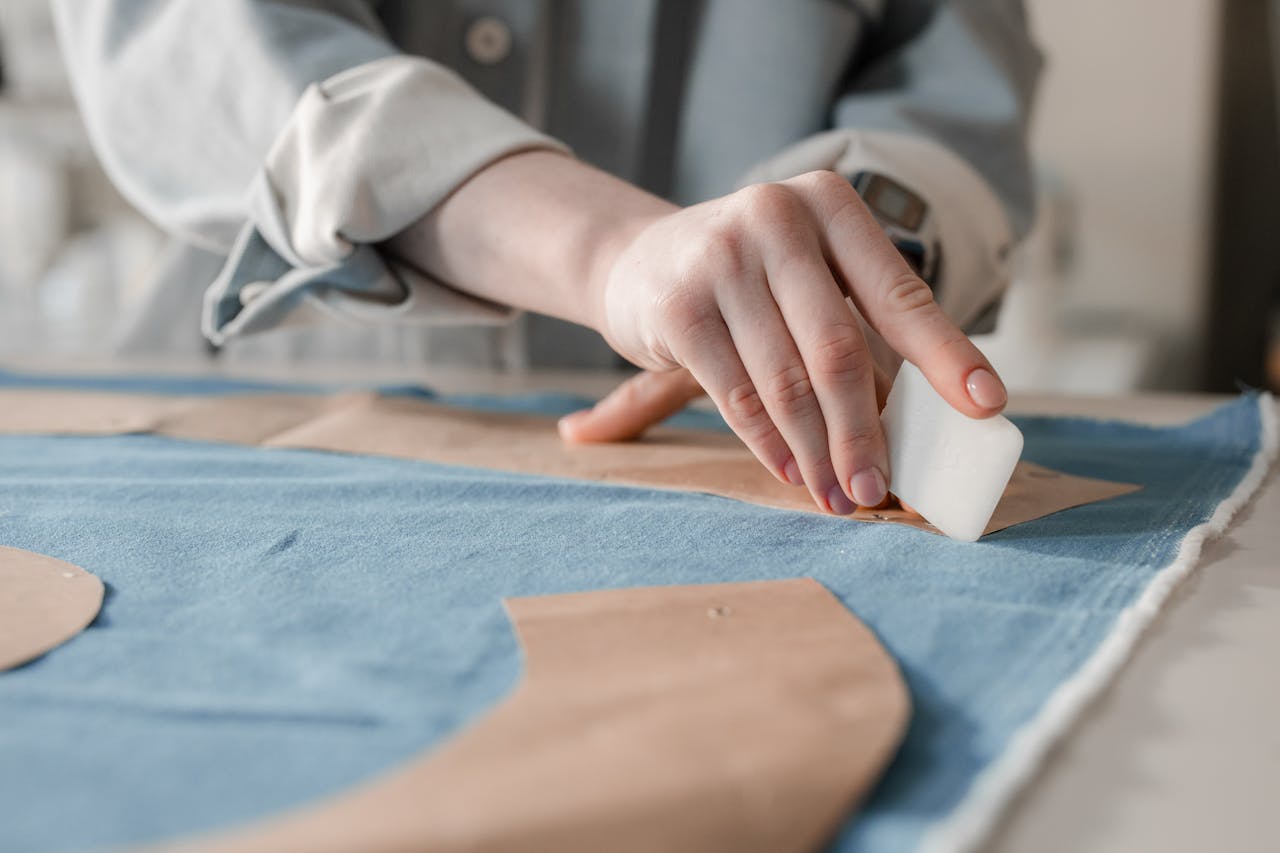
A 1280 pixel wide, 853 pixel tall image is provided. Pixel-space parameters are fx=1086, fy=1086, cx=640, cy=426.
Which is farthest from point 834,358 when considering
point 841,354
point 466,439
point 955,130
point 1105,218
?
point 1105,218

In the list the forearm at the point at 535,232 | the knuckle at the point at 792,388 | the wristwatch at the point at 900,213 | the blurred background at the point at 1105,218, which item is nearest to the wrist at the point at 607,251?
the forearm at the point at 535,232

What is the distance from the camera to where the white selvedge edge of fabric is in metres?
0.21

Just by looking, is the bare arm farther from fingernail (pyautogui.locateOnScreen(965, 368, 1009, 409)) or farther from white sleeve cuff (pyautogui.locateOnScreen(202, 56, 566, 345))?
white sleeve cuff (pyautogui.locateOnScreen(202, 56, 566, 345))

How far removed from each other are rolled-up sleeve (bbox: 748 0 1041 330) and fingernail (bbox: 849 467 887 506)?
0.38 meters

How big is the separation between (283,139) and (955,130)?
59 cm

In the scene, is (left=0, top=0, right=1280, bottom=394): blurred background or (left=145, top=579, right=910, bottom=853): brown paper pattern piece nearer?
(left=145, top=579, right=910, bottom=853): brown paper pattern piece

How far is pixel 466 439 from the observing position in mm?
625

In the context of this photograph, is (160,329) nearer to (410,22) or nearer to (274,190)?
(410,22)

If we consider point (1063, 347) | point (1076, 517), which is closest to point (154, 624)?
point (1076, 517)

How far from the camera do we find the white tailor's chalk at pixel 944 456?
1.30ft

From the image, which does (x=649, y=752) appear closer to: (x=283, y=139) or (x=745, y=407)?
(x=745, y=407)

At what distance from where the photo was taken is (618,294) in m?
0.50

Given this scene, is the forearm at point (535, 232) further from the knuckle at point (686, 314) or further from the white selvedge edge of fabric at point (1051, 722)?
the white selvedge edge of fabric at point (1051, 722)

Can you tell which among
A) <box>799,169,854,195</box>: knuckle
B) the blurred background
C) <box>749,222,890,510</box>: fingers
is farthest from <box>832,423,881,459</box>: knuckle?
the blurred background
